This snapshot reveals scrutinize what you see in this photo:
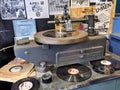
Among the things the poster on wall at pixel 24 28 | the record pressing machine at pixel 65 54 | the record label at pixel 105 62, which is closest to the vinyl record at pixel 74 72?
the record pressing machine at pixel 65 54

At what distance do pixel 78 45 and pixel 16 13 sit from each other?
0.65 metres

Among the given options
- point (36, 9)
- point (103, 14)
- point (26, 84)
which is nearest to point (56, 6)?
point (36, 9)

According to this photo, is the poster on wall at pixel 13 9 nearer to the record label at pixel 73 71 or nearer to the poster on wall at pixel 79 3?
the poster on wall at pixel 79 3

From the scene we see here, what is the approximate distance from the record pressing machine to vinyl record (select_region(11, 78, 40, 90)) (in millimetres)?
40

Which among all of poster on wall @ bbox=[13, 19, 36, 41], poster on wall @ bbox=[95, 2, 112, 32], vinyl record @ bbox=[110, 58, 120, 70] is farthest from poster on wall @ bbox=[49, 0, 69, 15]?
vinyl record @ bbox=[110, 58, 120, 70]

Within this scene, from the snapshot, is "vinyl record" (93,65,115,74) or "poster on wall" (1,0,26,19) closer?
"vinyl record" (93,65,115,74)

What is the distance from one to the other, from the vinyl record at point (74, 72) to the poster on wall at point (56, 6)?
0.57 m

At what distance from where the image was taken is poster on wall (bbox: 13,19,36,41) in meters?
1.27

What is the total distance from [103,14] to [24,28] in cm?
85

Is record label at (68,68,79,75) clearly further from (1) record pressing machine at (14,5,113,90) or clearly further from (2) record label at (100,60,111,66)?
(2) record label at (100,60,111,66)

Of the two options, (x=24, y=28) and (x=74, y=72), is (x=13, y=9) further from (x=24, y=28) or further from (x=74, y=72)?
(x=74, y=72)

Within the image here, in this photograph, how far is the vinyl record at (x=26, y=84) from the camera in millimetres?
857

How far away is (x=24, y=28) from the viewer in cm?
130

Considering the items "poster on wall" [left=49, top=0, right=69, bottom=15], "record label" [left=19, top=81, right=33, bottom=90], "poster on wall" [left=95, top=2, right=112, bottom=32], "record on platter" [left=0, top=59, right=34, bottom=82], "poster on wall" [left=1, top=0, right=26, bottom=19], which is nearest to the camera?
"record label" [left=19, top=81, right=33, bottom=90]
